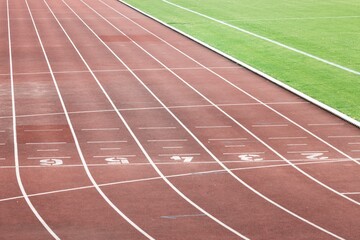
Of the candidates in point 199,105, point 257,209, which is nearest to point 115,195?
point 257,209

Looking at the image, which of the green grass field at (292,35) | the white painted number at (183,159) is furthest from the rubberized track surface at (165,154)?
the green grass field at (292,35)

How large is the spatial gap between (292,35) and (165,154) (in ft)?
72.6

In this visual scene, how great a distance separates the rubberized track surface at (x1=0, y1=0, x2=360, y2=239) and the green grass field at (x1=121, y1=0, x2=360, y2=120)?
1.48 metres

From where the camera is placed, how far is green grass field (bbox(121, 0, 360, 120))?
28.4 meters

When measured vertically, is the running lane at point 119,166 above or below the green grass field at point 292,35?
above

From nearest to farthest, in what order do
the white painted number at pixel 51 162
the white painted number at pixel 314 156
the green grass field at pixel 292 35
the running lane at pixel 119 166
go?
1. the running lane at pixel 119 166
2. the white painted number at pixel 51 162
3. the white painted number at pixel 314 156
4. the green grass field at pixel 292 35

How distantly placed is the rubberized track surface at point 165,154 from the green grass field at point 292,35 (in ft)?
4.87

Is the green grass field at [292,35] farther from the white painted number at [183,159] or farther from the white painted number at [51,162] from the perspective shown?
the white painted number at [51,162]

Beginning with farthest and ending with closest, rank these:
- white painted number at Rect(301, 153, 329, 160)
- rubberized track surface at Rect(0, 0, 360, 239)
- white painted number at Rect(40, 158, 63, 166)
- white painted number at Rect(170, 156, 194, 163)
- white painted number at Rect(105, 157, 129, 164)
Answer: white painted number at Rect(301, 153, 329, 160) → white painted number at Rect(170, 156, 194, 163) → white painted number at Rect(105, 157, 129, 164) → white painted number at Rect(40, 158, 63, 166) → rubberized track surface at Rect(0, 0, 360, 239)

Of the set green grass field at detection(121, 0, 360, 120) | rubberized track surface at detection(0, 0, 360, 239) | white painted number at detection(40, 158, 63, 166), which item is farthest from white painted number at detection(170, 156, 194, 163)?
green grass field at detection(121, 0, 360, 120)

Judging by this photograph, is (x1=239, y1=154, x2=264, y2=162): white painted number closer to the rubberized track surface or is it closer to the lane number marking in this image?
the rubberized track surface

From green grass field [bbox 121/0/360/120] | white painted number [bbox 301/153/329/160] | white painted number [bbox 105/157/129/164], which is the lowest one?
green grass field [bbox 121/0/360/120]

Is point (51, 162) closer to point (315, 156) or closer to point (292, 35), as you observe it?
point (315, 156)

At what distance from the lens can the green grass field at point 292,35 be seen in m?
28.4
